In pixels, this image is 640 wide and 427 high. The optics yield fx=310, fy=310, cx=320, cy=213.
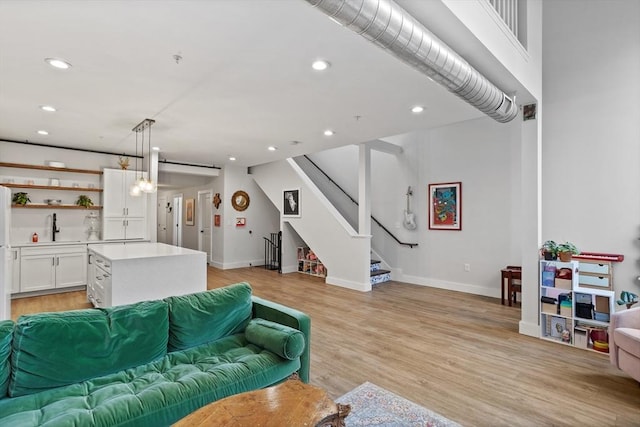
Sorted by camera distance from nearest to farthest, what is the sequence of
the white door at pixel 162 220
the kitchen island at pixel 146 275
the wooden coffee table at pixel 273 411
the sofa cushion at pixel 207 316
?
the wooden coffee table at pixel 273 411 < the sofa cushion at pixel 207 316 < the kitchen island at pixel 146 275 < the white door at pixel 162 220

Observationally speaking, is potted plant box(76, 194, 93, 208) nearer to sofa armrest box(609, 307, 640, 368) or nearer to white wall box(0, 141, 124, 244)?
white wall box(0, 141, 124, 244)

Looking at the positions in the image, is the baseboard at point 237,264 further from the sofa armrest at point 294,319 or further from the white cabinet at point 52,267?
the sofa armrest at point 294,319

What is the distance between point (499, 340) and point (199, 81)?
4251 mm

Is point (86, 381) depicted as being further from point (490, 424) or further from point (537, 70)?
point (537, 70)

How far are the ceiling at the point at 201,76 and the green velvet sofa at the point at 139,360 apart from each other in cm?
197

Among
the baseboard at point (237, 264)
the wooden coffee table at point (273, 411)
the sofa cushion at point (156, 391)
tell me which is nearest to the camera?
the wooden coffee table at point (273, 411)

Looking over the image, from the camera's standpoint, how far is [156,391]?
1646 millimetres

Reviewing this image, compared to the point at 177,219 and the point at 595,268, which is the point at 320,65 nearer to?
the point at 595,268

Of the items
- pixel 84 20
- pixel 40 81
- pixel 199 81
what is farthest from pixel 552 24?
pixel 40 81

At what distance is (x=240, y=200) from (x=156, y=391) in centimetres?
676

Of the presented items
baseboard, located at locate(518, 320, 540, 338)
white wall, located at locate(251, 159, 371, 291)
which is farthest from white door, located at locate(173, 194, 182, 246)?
baseboard, located at locate(518, 320, 540, 338)

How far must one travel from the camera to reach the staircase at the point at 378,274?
621 cm

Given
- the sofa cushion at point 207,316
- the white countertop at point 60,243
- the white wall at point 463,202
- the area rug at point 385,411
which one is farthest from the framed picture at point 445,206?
the white countertop at point 60,243

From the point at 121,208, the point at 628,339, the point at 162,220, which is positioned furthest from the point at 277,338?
the point at 162,220
